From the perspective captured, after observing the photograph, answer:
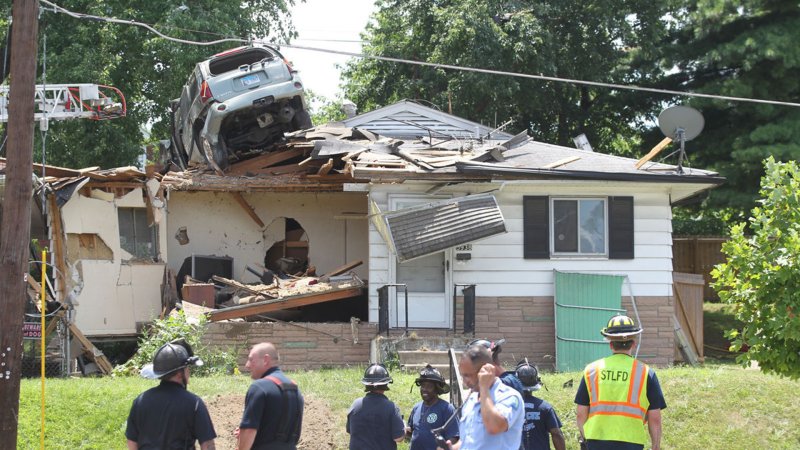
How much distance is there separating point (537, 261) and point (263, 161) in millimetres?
5186

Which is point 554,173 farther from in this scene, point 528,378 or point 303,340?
point 528,378

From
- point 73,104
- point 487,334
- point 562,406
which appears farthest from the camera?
point 73,104

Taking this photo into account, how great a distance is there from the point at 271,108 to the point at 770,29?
449 inches

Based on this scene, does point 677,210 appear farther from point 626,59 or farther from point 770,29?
point 770,29

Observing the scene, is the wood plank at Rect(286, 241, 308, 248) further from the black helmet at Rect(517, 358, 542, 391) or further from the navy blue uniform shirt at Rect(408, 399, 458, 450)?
the navy blue uniform shirt at Rect(408, 399, 458, 450)

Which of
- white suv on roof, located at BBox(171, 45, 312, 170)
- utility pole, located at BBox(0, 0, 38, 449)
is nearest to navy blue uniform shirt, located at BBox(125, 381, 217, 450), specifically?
utility pole, located at BBox(0, 0, 38, 449)

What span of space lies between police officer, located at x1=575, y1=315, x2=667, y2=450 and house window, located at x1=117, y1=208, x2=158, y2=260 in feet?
40.9

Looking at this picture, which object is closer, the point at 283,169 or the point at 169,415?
the point at 169,415

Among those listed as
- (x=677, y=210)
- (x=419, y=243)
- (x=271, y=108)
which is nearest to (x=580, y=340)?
(x=419, y=243)

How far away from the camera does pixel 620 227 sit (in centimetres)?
1758

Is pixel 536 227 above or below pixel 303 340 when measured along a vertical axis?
above

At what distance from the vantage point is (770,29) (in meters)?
23.2

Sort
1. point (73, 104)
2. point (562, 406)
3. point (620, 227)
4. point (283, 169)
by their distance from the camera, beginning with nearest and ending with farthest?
1. point (562, 406)
2. point (620, 227)
3. point (283, 169)
4. point (73, 104)

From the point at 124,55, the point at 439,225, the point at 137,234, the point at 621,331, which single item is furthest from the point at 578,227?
the point at 124,55
